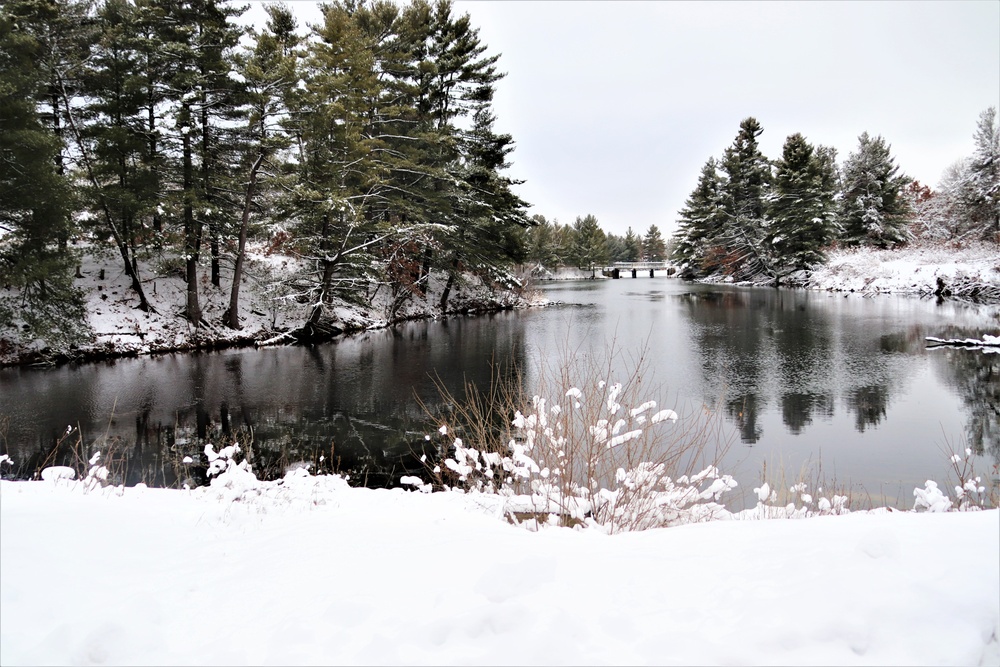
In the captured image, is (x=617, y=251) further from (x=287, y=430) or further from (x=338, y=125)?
(x=287, y=430)

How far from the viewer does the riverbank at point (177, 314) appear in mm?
15273

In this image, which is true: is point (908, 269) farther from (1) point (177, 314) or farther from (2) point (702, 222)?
(1) point (177, 314)

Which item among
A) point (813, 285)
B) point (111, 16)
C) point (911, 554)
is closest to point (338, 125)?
point (111, 16)

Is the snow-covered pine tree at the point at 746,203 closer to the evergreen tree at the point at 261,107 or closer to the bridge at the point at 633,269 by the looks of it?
the bridge at the point at 633,269

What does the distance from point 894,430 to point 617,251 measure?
95.1 m

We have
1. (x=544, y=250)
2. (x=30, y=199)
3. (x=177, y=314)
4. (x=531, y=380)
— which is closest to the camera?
(x=531, y=380)

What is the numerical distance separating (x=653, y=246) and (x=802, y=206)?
6457cm

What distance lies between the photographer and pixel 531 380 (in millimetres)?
11945

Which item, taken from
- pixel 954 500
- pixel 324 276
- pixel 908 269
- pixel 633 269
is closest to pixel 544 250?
pixel 633 269

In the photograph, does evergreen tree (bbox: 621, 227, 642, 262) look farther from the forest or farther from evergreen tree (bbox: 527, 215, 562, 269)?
the forest

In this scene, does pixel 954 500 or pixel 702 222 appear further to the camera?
pixel 702 222

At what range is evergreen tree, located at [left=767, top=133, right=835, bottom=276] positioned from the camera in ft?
127

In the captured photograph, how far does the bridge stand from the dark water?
59.7m

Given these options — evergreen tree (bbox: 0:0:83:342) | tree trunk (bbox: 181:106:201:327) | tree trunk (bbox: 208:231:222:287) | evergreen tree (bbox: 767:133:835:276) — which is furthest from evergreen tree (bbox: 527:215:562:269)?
evergreen tree (bbox: 0:0:83:342)
